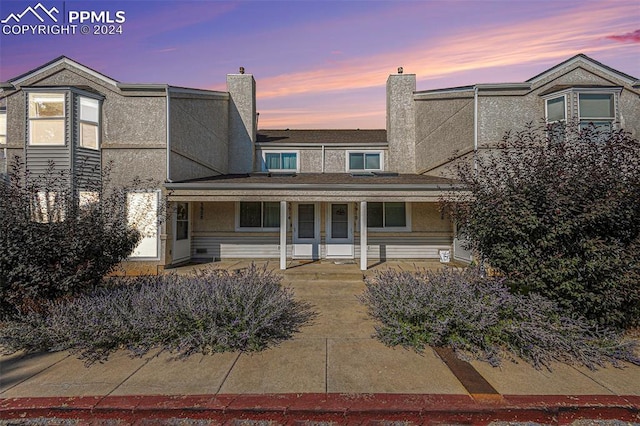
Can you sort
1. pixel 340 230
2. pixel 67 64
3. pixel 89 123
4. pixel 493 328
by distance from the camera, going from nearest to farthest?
1. pixel 493 328
2. pixel 89 123
3. pixel 67 64
4. pixel 340 230

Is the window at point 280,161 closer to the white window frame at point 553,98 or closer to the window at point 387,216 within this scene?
the window at point 387,216

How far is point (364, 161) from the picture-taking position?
1416 centimetres

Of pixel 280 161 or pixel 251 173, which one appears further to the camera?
pixel 280 161

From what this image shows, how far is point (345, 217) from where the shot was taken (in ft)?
38.6

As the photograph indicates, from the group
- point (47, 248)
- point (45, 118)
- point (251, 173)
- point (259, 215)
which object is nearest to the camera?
point (47, 248)

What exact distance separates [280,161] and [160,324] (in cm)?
1055

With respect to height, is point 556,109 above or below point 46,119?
above

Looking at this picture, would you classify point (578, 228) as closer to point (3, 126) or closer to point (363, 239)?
point (363, 239)

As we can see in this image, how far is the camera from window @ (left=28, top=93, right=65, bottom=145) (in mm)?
9188

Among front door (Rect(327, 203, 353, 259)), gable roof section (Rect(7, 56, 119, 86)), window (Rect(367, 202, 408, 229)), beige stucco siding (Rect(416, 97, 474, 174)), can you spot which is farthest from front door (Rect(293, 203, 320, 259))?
gable roof section (Rect(7, 56, 119, 86))

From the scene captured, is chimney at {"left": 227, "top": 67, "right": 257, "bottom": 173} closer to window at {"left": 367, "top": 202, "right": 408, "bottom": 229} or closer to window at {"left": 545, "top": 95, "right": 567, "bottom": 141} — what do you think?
window at {"left": 367, "top": 202, "right": 408, "bottom": 229}

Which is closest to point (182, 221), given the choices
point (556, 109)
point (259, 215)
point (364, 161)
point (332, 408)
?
point (259, 215)

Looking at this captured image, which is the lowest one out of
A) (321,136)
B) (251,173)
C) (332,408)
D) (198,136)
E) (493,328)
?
(332,408)

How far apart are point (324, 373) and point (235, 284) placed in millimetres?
2359
